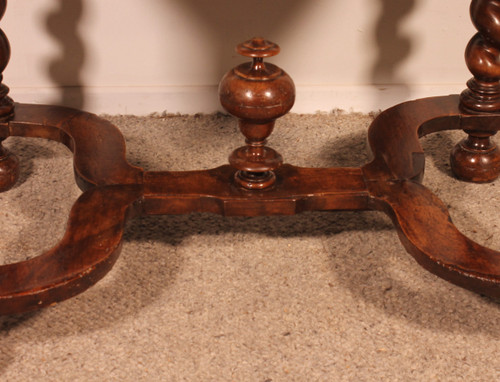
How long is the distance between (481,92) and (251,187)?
0.40m

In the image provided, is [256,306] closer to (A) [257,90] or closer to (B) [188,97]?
(A) [257,90]

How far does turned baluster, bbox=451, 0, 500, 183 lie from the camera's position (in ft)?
3.42

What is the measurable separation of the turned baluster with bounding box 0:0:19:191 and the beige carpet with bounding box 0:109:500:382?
22 millimetres

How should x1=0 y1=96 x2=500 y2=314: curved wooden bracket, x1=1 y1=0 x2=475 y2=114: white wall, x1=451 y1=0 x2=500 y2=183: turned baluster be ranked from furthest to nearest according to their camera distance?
x1=1 y1=0 x2=475 y2=114: white wall → x1=451 y1=0 x2=500 y2=183: turned baluster → x1=0 y1=96 x2=500 y2=314: curved wooden bracket

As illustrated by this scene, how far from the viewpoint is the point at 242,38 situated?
4.48ft

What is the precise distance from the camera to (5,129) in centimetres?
112

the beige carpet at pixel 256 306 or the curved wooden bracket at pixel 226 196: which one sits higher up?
the curved wooden bracket at pixel 226 196

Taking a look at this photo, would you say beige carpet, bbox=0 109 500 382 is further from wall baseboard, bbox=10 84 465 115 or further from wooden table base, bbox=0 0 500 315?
wall baseboard, bbox=10 84 465 115

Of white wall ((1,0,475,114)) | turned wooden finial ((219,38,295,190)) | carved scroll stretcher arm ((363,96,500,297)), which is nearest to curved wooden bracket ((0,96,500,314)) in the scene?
carved scroll stretcher arm ((363,96,500,297))

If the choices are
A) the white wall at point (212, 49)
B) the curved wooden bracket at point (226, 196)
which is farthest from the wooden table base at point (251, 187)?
the white wall at point (212, 49)

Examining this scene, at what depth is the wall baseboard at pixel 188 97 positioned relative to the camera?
55.5 inches

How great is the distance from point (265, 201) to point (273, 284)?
11cm

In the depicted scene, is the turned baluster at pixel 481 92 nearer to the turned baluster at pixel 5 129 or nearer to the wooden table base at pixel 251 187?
the wooden table base at pixel 251 187

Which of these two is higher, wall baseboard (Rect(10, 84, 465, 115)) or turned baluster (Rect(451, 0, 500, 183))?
turned baluster (Rect(451, 0, 500, 183))
